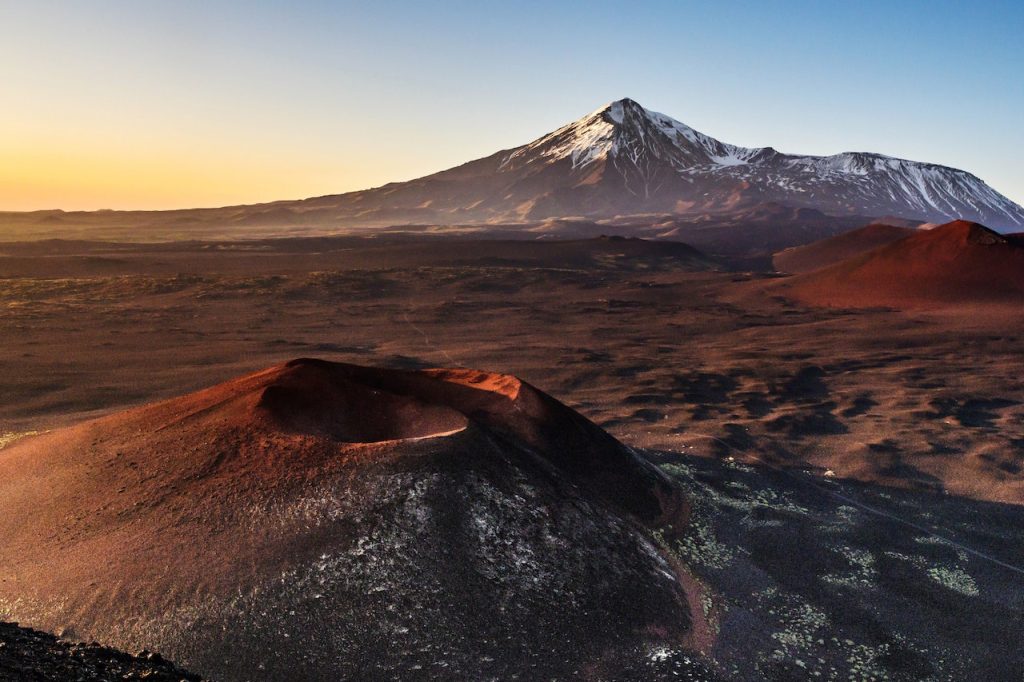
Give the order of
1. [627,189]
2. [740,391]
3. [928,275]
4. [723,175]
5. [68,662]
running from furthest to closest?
[723,175], [627,189], [928,275], [740,391], [68,662]

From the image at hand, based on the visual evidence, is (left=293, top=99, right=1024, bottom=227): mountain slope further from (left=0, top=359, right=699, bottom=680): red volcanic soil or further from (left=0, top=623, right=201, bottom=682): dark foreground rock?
(left=0, top=623, right=201, bottom=682): dark foreground rock

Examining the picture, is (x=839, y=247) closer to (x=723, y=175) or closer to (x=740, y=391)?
(x=740, y=391)

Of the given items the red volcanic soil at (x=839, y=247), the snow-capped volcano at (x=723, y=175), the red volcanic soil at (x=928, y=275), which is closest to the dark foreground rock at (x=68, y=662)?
the red volcanic soil at (x=928, y=275)

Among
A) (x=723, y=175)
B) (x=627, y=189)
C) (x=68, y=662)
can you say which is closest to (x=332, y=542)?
(x=68, y=662)

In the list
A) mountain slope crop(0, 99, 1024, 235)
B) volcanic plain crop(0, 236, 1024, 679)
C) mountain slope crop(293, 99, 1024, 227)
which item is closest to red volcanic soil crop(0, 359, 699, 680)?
volcanic plain crop(0, 236, 1024, 679)

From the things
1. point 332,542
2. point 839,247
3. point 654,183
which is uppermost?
point 654,183

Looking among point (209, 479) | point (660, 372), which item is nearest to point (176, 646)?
point (209, 479)

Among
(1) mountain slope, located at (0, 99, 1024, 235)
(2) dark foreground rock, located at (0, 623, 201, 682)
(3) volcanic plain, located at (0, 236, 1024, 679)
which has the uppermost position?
(1) mountain slope, located at (0, 99, 1024, 235)
